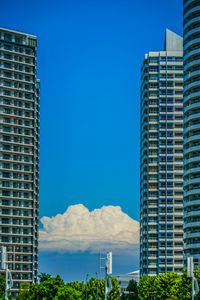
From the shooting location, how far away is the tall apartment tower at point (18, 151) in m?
158

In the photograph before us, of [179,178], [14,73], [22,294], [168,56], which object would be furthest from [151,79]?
[22,294]

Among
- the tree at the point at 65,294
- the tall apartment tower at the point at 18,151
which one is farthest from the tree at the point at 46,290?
the tall apartment tower at the point at 18,151

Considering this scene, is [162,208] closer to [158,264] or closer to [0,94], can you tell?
[158,264]

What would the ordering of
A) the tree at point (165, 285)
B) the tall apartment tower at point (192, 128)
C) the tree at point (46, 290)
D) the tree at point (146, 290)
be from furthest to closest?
the tree at point (146, 290) → the tall apartment tower at point (192, 128) → the tree at point (165, 285) → the tree at point (46, 290)

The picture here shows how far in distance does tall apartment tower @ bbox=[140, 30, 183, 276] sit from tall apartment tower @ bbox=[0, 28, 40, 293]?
115 ft

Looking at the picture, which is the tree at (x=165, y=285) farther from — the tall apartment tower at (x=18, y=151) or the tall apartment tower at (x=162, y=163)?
the tall apartment tower at (x=162, y=163)

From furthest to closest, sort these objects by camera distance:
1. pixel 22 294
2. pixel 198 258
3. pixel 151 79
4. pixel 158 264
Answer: pixel 151 79, pixel 158 264, pixel 22 294, pixel 198 258

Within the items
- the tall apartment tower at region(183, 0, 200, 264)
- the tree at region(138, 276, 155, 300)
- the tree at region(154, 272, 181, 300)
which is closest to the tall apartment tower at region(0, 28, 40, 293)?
the tree at region(138, 276, 155, 300)

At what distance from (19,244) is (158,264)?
41.7 meters

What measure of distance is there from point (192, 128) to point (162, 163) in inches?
2339

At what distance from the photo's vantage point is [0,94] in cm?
16262

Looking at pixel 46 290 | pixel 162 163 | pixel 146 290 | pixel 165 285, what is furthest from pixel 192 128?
pixel 162 163

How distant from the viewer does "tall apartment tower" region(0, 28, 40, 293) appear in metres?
158

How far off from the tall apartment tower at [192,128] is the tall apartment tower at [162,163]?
54.4 metres
